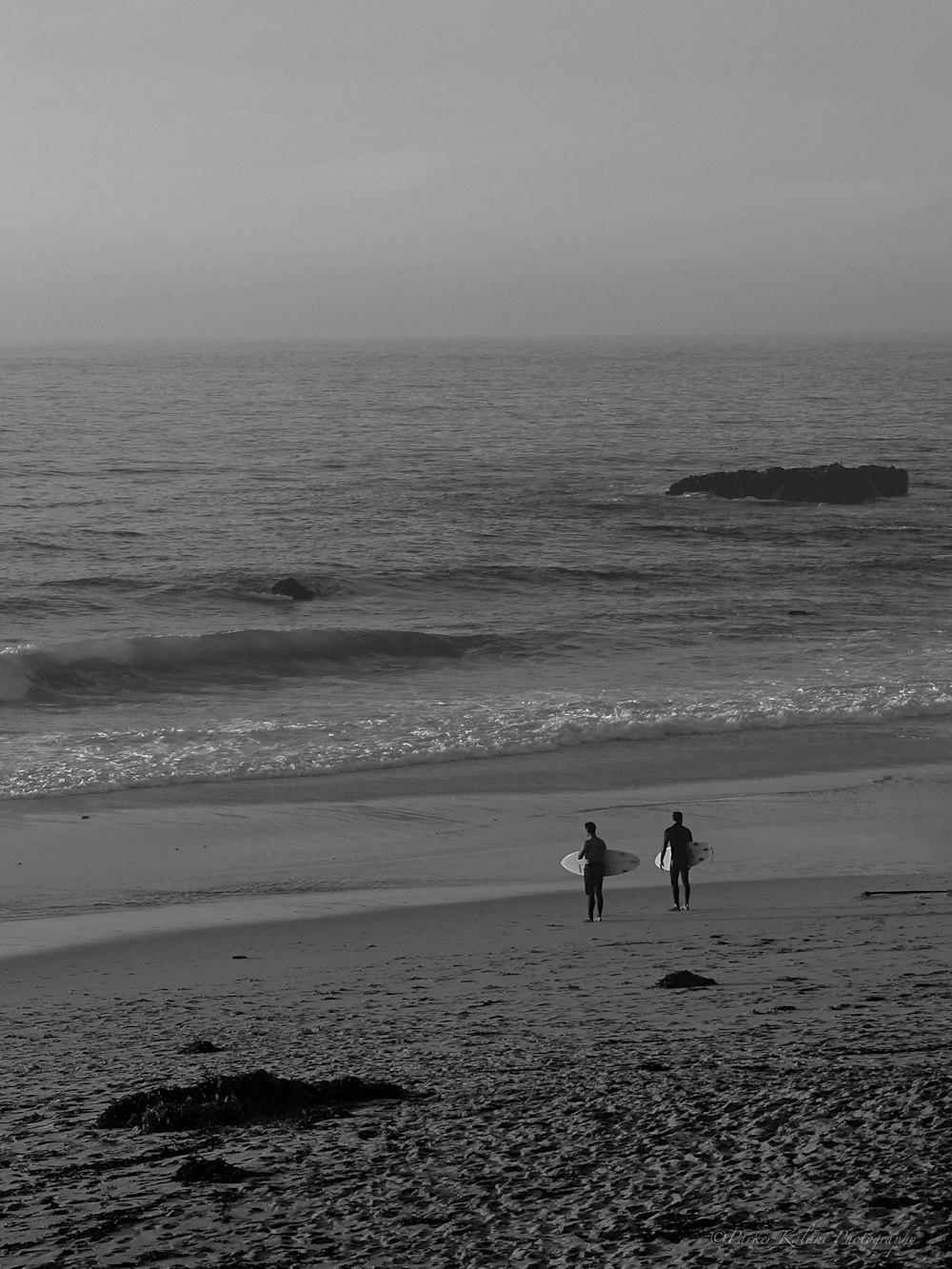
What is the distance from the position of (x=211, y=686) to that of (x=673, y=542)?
69.1ft

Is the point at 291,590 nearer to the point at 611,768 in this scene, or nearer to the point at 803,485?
the point at 611,768

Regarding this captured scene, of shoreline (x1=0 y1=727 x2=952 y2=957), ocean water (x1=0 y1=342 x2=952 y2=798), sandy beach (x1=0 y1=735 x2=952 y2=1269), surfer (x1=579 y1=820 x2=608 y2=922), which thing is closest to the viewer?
sandy beach (x1=0 y1=735 x2=952 y2=1269)

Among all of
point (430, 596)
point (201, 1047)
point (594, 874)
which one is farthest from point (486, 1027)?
point (430, 596)

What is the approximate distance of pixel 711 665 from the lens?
28.1 m

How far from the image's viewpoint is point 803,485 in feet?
177

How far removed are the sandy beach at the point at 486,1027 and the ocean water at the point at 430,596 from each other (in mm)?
4046

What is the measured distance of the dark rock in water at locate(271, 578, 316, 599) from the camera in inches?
1427

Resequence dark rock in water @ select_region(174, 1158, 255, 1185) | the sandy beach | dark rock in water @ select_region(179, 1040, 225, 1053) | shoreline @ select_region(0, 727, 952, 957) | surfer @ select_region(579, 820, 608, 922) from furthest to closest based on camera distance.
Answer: shoreline @ select_region(0, 727, 952, 957), surfer @ select_region(579, 820, 608, 922), dark rock in water @ select_region(179, 1040, 225, 1053), dark rock in water @ select_region(174, 1158, 255, 1185), the sandy beach

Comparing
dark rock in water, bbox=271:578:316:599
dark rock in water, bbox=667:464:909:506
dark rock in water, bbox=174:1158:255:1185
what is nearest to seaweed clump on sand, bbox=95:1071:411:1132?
dark rock in water, bbox=174:1158:255:1185

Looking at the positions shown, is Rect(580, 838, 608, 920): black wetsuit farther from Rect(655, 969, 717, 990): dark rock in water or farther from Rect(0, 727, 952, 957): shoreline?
Rect(655, 969, 717, 990): dark rock in water

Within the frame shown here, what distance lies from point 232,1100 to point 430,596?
95.0 feet

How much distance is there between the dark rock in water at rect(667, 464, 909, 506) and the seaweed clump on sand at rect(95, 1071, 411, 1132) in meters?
47.6

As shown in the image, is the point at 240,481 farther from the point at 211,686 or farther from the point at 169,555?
the point at 211,686

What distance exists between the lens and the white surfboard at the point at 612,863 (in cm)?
1516
